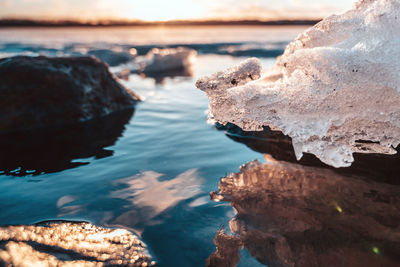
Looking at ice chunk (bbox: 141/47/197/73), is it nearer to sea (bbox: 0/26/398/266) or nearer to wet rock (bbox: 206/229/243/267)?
sea (bbox: 0/26/398/266)

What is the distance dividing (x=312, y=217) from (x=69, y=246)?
0.92m

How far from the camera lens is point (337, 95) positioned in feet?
4.57

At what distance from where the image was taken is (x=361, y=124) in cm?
140

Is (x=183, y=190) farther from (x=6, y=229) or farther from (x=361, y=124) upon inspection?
(x=361, y=124)

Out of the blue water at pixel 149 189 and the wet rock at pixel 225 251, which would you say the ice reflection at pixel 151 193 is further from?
the wet rock at pixel 225 251

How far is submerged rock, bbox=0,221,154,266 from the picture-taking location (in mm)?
1010

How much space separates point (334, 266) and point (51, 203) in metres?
1.18

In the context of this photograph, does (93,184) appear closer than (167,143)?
Yes

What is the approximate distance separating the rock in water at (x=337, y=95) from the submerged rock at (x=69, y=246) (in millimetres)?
788

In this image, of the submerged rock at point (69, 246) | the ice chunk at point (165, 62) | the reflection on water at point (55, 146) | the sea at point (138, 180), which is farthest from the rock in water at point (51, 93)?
the ice chunk at point (165, 62)

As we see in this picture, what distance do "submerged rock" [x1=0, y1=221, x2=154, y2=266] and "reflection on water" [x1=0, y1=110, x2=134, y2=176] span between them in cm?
64

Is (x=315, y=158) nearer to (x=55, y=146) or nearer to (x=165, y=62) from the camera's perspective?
(x=55, y=146)

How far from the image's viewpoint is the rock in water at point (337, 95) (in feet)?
4.36

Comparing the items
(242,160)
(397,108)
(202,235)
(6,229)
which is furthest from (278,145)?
(6,229)
